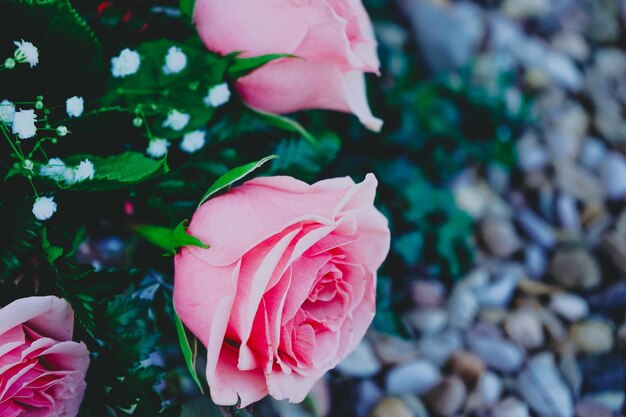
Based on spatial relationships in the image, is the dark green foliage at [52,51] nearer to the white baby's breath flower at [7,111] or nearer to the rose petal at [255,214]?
the white baby's breath flower at [7,111]

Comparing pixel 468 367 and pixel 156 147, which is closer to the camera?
pixel 156 147

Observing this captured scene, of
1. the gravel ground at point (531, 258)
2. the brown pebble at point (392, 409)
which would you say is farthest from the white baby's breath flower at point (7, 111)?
the brown pebble at point (392, 409)

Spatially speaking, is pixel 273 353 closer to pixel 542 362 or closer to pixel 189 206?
pixel 189 206

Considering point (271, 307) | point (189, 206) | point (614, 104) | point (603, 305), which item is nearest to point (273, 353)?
point (271, 307)

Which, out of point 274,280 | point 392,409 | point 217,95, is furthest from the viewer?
point 392,409

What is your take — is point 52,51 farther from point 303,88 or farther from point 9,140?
point 303,88

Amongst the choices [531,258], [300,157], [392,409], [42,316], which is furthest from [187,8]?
[531,258]

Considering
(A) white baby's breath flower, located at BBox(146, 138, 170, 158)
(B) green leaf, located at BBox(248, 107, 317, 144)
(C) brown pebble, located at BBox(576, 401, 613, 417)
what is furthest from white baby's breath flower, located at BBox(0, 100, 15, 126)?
(C) brown pebble, located at BBox(576, 401, 613, 417)
